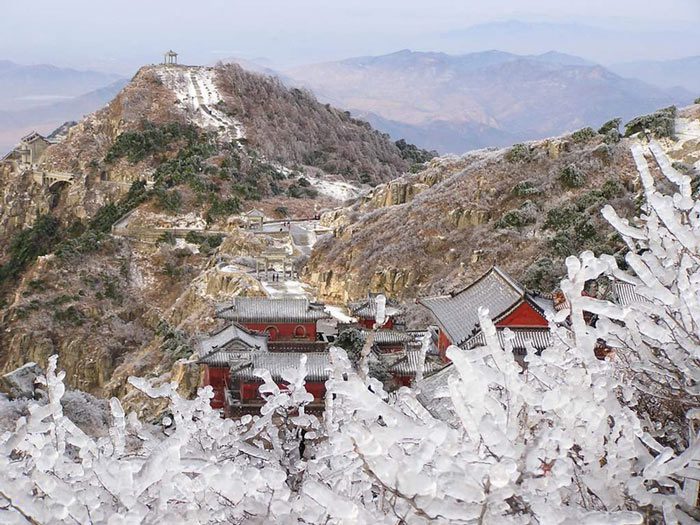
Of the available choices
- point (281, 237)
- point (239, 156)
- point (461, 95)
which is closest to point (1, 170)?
point (239, 156)

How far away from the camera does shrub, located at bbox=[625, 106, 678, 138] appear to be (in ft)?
97.3

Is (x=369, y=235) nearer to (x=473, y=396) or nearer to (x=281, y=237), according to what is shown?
(x=281, y=237)

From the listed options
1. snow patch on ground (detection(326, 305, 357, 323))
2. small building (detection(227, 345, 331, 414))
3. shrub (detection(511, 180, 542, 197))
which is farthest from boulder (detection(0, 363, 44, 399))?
shrub (detection(511, 180, 542, 197))

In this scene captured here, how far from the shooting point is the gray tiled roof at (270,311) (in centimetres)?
2131

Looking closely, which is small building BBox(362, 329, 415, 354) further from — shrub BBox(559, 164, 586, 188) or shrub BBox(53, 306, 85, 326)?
shrub BBox(53, 306, 85, 326)

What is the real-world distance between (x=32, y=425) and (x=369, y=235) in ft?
95.6

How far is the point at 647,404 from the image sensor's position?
4.33 metres

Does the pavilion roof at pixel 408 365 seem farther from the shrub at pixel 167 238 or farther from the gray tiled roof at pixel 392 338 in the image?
the shrub at pixel 167 238

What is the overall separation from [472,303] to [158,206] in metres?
31.7

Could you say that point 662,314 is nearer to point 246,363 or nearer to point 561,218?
point 246,363

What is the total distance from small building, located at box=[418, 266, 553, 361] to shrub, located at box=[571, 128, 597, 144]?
17.4m

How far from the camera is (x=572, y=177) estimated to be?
1170 inches

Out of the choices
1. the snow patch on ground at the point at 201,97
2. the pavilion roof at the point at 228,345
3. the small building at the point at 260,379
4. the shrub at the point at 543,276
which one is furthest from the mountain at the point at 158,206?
the shrub at the point at 543,276

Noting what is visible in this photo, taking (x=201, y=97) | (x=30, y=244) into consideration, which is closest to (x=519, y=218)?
(x=30, y=244)
